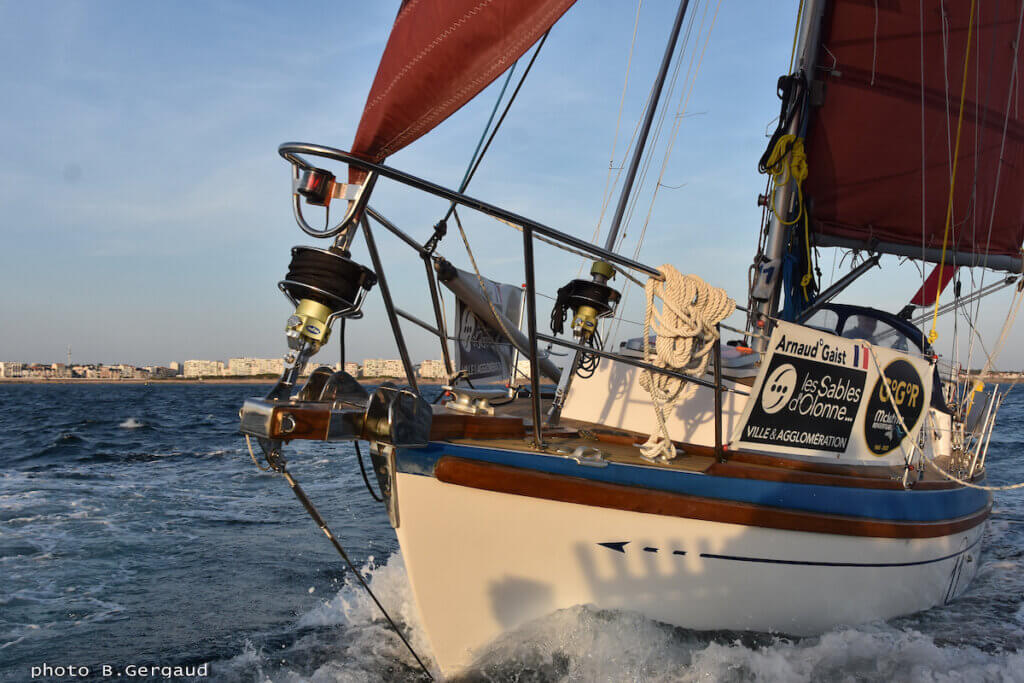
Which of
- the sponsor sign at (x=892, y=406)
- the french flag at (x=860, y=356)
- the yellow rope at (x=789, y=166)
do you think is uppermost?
the yellow rope at (x=789, y=166)

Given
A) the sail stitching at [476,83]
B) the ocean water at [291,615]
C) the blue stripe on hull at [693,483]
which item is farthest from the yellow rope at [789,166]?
the sail stitching at [476,83]

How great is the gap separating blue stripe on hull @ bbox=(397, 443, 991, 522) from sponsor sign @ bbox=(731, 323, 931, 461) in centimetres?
24

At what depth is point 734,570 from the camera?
372 centimetres

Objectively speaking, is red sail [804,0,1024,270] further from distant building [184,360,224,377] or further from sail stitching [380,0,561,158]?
distant building [184,360,224,377]

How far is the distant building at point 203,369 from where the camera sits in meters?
154

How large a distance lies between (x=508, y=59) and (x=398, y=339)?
146 cm

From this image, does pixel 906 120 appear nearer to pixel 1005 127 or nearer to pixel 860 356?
pixel 1005 127

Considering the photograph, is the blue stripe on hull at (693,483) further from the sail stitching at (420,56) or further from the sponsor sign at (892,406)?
the sail stitching at (420,56)

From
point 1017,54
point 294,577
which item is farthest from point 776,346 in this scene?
point 1017,54

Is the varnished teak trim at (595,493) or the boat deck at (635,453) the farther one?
the boat deck at (635,453)

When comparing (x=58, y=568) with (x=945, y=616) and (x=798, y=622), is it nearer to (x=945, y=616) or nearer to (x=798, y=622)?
(x=798, y=622)

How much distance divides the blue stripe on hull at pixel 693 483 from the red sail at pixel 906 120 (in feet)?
15.6

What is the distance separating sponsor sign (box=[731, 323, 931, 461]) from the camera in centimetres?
368

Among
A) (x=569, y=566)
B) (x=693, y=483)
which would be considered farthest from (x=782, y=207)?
(x=569, y=566)
